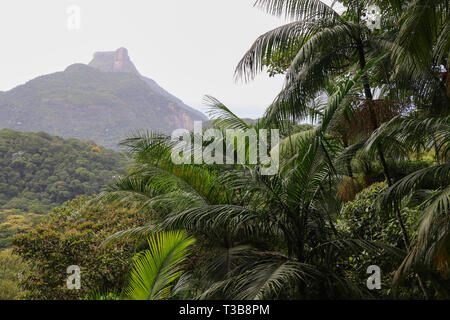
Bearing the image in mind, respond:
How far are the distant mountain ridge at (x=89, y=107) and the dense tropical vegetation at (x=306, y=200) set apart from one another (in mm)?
43641

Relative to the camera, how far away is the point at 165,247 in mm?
3516

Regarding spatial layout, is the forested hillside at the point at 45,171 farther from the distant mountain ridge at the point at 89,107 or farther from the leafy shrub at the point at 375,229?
the distant mountain ridge at the point at 89,107

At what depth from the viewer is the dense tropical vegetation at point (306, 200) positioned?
10.7 feet

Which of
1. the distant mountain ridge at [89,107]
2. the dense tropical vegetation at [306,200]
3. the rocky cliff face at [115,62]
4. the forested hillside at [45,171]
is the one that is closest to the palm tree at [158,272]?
the dense tropical vegetation at [306,200]

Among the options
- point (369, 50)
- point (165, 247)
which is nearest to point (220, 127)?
point (165, 247)

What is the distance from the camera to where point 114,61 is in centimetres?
10325

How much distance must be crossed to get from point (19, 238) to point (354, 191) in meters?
7.11

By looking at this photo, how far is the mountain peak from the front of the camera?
333ft

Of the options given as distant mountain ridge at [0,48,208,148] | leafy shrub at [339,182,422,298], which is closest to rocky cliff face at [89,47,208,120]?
distant mountain ridge at [0,48,208,148]

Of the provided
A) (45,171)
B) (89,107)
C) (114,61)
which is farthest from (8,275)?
(114,61)

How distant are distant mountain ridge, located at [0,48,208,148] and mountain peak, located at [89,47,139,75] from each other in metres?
25.1

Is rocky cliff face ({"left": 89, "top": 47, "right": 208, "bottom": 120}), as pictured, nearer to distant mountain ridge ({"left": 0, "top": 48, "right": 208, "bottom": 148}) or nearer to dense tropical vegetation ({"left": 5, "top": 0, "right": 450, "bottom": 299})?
distant mountain ridge ({"left": 0, "top": 48, "right": 208, "bottom": 148})

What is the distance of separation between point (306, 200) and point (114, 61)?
111 metres
